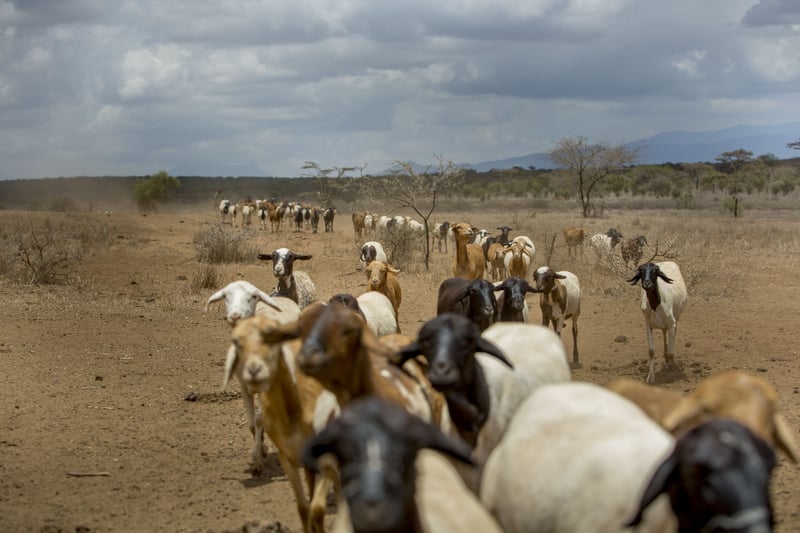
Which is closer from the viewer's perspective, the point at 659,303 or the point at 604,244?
the point at 659,303

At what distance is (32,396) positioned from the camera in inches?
433

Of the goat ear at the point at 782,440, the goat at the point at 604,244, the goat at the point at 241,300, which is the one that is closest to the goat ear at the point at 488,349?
the goat ear at the point at 782,440

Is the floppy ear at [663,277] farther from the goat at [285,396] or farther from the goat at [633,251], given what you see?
the goat at [633,251]

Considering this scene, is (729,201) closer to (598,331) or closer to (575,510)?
(598,331)

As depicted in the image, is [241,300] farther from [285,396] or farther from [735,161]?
[735,161]

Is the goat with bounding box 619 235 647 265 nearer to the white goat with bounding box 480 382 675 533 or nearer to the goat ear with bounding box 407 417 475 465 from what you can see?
the white goat with bounding box 480 382 675 533

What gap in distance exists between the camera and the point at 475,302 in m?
10.8

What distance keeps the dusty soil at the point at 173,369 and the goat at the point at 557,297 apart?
573mm

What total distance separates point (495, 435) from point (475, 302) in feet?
17.1

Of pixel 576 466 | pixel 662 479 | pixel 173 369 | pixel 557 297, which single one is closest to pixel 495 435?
pixel 576 466

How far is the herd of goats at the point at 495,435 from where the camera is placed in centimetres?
331

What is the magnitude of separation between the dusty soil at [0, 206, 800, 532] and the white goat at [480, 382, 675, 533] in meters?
2.61

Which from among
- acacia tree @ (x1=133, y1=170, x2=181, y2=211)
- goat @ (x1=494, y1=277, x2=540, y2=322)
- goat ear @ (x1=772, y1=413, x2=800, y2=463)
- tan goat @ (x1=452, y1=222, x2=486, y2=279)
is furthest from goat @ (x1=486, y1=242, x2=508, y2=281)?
acacia tree @ (x1=133, y1=170, x2=181, y2=211)

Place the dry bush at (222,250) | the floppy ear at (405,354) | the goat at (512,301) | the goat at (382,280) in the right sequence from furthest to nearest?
the dry bush at (222,250) < the goat at (382,280) < the goat at (512,301) < the floppy ear at (405,354)
